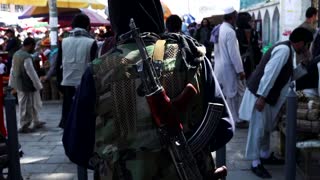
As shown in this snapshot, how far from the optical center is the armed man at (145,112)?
7.47 feet

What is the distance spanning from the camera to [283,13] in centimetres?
1088

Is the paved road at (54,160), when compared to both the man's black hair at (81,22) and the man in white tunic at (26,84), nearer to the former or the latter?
the man in white tunic at (26,84)

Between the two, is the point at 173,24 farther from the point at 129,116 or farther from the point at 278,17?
the point at 278,17

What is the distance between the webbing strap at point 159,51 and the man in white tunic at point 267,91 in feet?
9.01

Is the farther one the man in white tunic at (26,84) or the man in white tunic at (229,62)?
the man in white tunic at (26,84)

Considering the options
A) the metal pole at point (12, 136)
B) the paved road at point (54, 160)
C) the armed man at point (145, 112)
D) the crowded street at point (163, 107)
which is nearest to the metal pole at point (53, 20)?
the crowded street at point (163, 107)

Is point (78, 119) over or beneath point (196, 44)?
beneath

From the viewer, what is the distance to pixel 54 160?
20.6 ft

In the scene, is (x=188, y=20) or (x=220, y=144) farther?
(x=188, y=20)

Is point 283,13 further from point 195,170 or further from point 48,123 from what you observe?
point 195,170

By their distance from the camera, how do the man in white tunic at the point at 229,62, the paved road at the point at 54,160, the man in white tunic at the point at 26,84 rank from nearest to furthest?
the paved road at the point at 54,160 < the man in white tunic at the point at 229,62 < the man in white tunic at the point at 26,84

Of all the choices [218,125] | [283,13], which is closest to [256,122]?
[218,125]

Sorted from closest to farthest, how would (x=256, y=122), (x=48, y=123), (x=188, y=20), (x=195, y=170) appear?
(x=195, y=170) → (x=256, y=122) → (x=48, y=123) → (x=188, y=20)

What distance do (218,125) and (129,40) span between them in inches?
25.0
